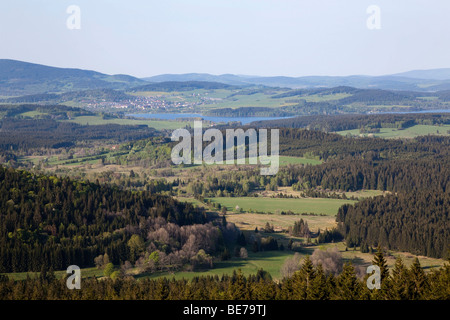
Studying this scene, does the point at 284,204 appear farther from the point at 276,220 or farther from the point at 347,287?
the point at 347,287

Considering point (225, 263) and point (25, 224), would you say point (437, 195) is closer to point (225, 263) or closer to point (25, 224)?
point (225, 263)

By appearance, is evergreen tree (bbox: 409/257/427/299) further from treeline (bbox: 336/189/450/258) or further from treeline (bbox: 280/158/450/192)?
treeline (bbox: 280/158/450/192)

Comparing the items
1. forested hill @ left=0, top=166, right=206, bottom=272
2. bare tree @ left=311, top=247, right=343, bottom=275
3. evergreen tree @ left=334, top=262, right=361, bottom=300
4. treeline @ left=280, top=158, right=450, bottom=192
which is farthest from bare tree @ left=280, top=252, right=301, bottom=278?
treeline @ left=280, top=158, right=450, bottom=192

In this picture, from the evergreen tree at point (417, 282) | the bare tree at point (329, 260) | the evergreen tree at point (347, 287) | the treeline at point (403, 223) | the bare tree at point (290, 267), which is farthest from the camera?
the treeline at point (403, 223)

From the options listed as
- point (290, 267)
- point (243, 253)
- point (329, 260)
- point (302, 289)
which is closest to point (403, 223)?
point (329, 260)

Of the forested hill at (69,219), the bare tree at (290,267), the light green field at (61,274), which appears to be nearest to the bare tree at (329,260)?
the bare tree at (290,267)

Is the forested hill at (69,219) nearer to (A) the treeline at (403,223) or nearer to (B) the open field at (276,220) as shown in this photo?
(B) the open field at (276,220)
